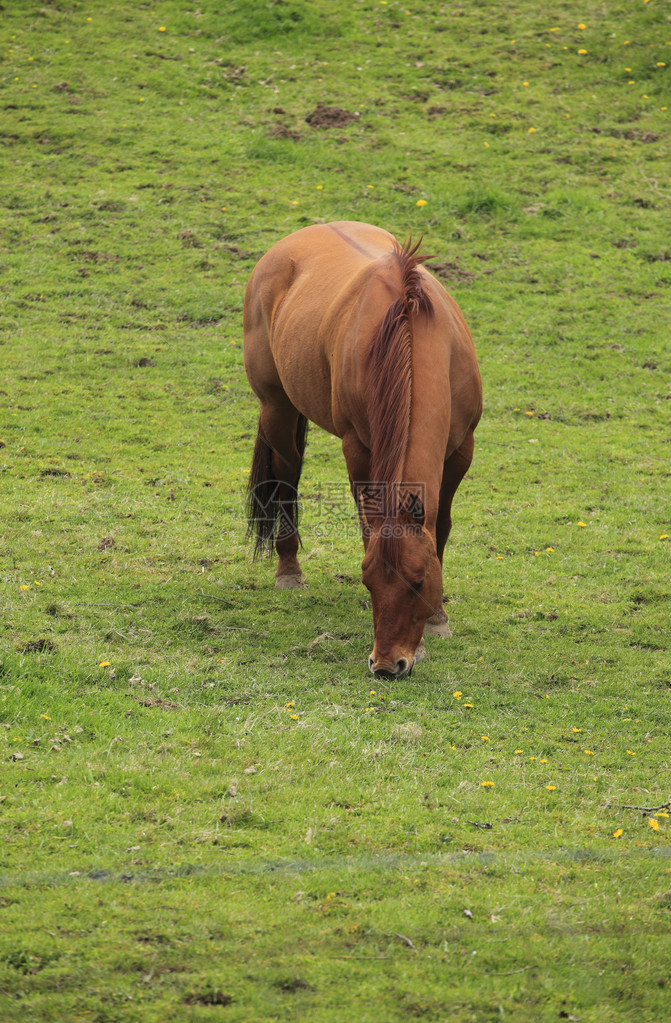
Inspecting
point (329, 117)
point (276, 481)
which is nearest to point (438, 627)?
point (276, 481)

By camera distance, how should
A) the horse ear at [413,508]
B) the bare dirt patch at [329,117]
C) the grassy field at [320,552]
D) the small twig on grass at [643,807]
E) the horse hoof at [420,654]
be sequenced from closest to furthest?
1. the grassy field at [320,552]
2. the small twig on grass at [643,807]
3. the horse ear at [413,508]
4. the horse hoof at [420,654]
5. the bare dirt patch at [329,117]

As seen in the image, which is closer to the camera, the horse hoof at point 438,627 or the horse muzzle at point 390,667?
the horse muzzle at point 390,667

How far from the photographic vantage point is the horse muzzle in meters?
5.27

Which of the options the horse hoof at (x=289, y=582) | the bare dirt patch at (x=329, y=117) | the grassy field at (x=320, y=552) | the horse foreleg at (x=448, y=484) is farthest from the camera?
the bare dirt patch at (x=329, y=117)

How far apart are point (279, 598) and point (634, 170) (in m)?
11.4

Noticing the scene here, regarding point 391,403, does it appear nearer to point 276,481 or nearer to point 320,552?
point 276,481

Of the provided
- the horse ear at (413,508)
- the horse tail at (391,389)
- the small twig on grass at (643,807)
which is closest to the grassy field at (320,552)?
the small twig on grass at (643,807)

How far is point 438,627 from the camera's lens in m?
6.32

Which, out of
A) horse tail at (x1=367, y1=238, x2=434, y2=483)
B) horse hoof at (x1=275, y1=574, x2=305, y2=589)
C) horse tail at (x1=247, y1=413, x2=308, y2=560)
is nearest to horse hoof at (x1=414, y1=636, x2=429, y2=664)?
horse tail at (x1=367, y1=238, x2=434, y2=483)

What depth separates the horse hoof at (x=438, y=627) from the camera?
249 inches

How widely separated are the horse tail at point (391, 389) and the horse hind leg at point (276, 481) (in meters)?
2.09

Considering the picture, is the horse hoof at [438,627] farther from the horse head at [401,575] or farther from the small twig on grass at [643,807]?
the small twig on grass at [643,807]

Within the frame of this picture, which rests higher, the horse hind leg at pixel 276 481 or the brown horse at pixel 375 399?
the brown horse at pixel 375 399

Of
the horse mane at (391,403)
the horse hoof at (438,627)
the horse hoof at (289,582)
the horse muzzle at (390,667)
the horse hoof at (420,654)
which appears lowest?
the horse hoof at (289,582)
